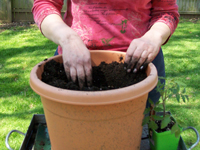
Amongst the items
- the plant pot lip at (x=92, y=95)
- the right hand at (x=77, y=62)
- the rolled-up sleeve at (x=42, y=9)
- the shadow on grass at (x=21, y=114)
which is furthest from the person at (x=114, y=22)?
the shadow on grass at (x=21, y=114)

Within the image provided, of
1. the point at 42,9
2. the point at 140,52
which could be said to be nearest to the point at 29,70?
the point at 42,9

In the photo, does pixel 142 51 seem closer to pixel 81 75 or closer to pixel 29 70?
pixel 81 75

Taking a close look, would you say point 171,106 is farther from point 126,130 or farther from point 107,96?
point 107,96

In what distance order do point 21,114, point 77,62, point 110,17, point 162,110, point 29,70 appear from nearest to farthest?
1. point 77,62
2. point 162,110
3. point 110,17
4. point 21,114
5. point 29,70

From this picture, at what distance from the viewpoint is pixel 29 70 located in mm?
3088

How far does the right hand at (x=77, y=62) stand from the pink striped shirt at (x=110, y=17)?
355mm

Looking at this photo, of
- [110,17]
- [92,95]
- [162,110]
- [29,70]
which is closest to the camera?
[92,95]

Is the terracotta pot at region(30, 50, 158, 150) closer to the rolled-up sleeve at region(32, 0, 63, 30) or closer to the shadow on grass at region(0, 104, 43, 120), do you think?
the rolled-up sleeve at region(32, 0, 63, 30)

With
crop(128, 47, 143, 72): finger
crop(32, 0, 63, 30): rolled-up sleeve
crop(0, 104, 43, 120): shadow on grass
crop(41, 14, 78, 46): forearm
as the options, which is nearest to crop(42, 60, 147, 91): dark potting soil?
crop(128, 47, 143, 72): finger

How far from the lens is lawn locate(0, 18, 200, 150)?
84.0 inches

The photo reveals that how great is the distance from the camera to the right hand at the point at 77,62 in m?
0.85

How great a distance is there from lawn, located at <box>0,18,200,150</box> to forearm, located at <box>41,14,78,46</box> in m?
0.64

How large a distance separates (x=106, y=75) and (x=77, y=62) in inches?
12.9

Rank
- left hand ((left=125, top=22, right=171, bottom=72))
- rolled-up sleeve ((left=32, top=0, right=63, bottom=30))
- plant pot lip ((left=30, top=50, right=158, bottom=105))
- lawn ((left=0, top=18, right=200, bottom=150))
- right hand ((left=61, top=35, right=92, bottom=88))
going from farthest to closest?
lawn ((left=0, top=18, right=200, bottom=150)) < rolled-up sleeve ((left=32, top=0, right=63, bottom=30)) < left hand ((left=125, top=22, right=171, bottom=72)) < right hand ((left=61, top=35, right=92, bottom=88)) < plant pot lip ((left=30, top=50, right=158, bottom=105))
